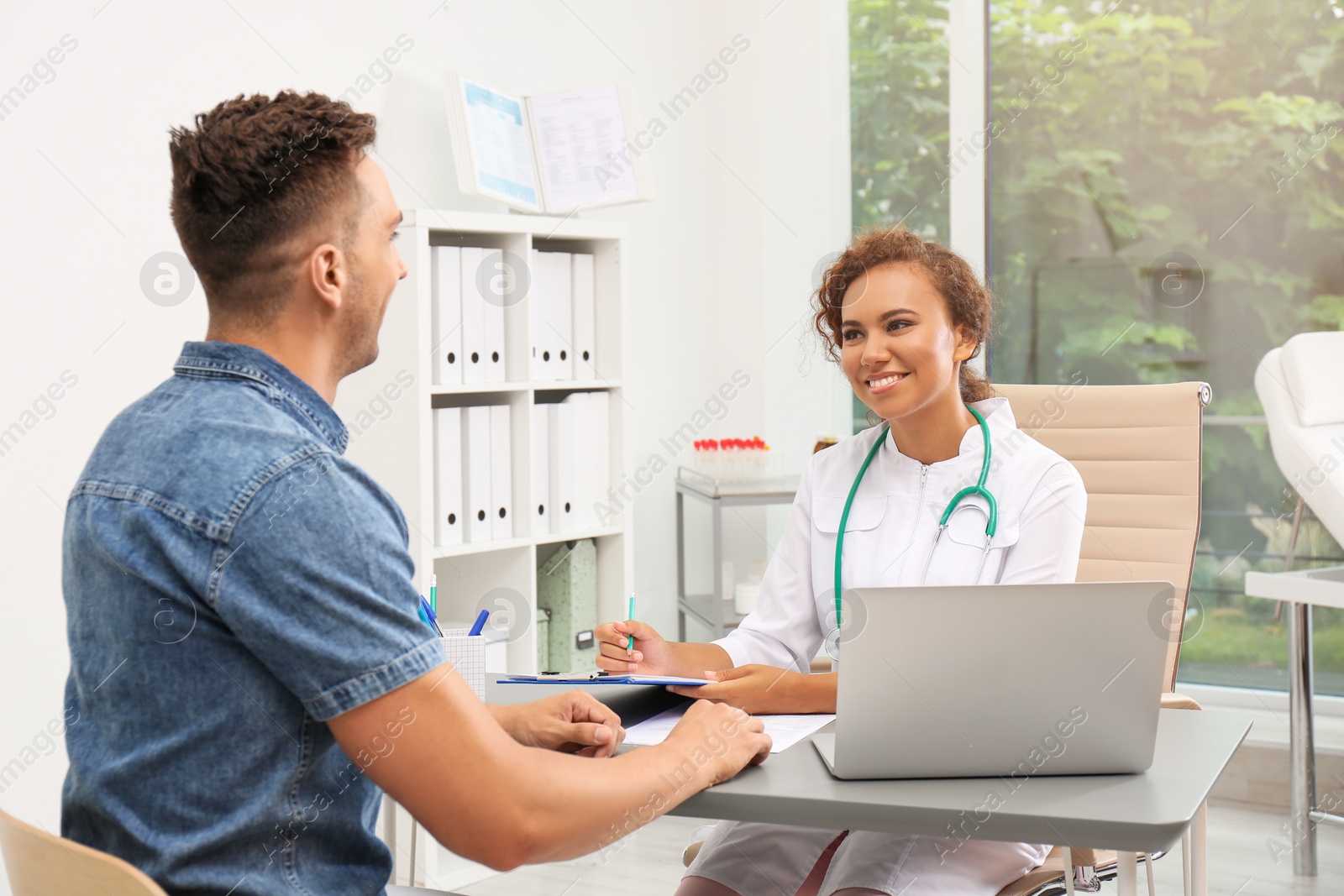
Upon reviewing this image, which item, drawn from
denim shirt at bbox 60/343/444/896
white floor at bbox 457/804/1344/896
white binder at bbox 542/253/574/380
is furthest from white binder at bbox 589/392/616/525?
denim shirt at bbox 60/343/444/896

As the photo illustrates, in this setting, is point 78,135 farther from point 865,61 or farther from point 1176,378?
point 1176,378

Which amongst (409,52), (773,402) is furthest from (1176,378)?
(409,52)

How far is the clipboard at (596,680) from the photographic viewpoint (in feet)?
4.42

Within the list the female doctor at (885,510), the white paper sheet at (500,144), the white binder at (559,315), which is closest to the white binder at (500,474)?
the white binder at (559,315)

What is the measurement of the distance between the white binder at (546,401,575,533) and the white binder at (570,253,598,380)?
0.15 metres

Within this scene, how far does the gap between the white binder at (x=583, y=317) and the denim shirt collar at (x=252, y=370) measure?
6.92 ft

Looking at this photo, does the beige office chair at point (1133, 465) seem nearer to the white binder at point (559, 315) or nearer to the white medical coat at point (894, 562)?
the white medical coat at point (894, 562)

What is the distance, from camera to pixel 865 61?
159 inches

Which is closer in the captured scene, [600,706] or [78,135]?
[600,706]

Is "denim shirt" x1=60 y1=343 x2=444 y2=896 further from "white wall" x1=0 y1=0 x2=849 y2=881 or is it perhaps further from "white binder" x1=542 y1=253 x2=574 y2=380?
"white binder" x1=542 y1=253 x2=574 y2=380

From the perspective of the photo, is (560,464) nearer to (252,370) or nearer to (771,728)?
(771,728)

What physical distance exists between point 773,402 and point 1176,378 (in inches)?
50.4

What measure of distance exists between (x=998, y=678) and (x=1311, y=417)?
2.03 m

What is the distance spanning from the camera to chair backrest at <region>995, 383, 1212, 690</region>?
6.98ft
